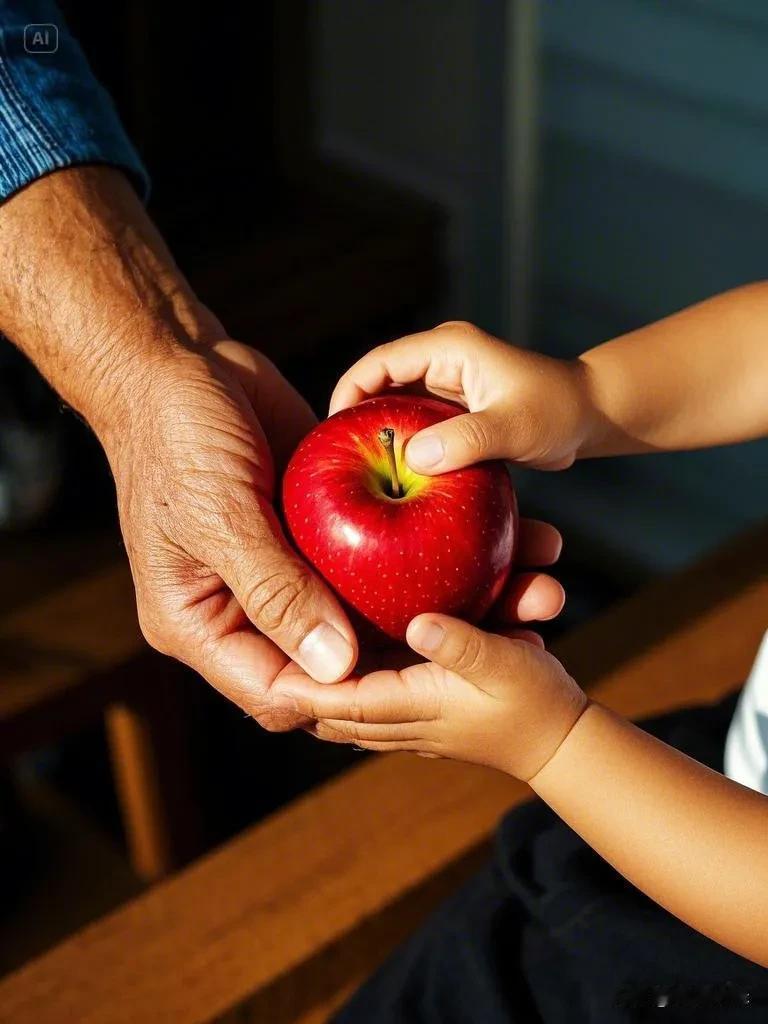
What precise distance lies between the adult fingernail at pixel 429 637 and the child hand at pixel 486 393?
0.10m

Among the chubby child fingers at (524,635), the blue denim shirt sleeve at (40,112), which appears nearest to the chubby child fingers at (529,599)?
the chubby child fingers at (524,635)

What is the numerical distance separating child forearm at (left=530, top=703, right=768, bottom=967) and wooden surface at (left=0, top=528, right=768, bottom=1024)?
0.37 metres

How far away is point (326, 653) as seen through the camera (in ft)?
2.48

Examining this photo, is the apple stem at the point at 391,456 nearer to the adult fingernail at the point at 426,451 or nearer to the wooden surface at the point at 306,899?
the adult fingernail at the point at 426,451

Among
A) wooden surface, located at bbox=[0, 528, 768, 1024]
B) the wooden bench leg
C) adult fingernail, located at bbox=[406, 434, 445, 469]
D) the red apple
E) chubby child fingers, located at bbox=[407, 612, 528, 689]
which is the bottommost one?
the wooden bench leg

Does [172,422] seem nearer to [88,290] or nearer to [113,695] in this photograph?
[88,290]

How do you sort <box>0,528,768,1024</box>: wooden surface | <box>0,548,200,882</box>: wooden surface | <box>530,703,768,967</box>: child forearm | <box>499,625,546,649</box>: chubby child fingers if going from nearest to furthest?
<box>530,703,768,967</box>: child forearm, <box>499,625,546,649</box>: chubby child fingers, <box>0,528,768,1024</box>: wooden surface, <box>0,548,200,882</box>: wooden surface

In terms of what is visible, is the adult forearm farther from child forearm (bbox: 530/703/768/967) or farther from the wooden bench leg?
the wooden bench leg

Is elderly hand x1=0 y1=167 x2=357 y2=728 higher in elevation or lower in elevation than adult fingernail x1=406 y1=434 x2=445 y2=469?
lower

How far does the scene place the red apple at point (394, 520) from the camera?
73cm

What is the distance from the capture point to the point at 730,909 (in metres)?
0.70

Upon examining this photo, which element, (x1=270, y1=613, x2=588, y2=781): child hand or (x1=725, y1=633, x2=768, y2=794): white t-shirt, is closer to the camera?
(x1=270, y1=613, x2=588, y2=781): child hand

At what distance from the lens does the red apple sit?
73cm

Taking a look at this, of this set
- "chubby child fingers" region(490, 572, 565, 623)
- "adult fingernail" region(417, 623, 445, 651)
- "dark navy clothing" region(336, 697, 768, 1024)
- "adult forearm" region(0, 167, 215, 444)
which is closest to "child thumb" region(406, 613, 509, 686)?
"adult fingernail" region(417, 623, 445, 651)
